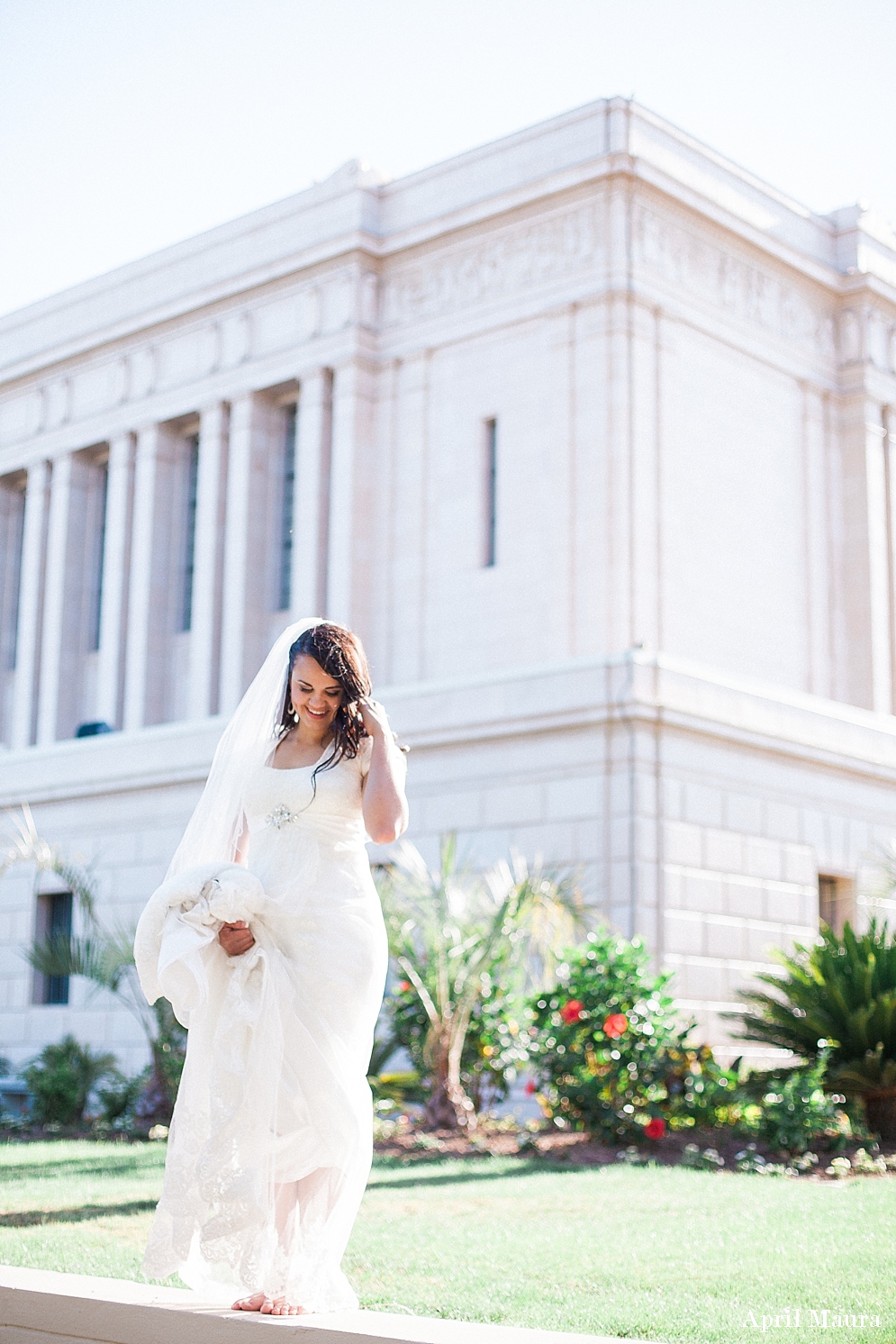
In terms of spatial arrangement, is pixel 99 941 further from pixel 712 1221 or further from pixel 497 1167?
pixel 712 1221

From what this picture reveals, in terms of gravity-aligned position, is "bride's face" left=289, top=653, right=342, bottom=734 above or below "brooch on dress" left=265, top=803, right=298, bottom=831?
above

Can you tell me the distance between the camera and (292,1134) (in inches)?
189

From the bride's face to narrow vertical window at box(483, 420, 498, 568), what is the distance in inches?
773

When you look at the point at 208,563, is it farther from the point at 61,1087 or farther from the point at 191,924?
the point at 191,924

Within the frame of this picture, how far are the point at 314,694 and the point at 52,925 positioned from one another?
49.7 ft

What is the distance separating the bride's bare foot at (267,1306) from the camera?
180 inches

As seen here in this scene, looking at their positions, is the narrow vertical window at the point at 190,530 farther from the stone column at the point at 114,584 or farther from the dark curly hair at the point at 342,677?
the dark curly hair at the point at 342,677

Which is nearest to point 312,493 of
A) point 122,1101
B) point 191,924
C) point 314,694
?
point 122,1101

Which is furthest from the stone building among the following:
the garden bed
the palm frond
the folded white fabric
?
the folded white fabric

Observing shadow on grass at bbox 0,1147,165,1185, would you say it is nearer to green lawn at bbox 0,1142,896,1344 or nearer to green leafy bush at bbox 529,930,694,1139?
green lawn at bbox 0,1142,896,1344

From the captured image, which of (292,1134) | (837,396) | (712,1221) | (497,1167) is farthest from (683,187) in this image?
(292,1134)

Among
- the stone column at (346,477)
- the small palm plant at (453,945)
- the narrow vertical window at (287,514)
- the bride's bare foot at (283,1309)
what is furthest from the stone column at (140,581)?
the bride's bare foot at (283,1309)

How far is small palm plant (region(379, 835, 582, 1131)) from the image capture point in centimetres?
1194

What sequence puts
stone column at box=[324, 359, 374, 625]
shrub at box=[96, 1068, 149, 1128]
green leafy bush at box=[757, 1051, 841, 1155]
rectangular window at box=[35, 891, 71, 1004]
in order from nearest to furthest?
green leafy bush at box=[757, 1051, 841, 1155], shrub at box=[96, 1068, 149, 1128], rectangular window at box=[35, 891, 71, 1004], stone column at box=[324, 359, 374, 625]
